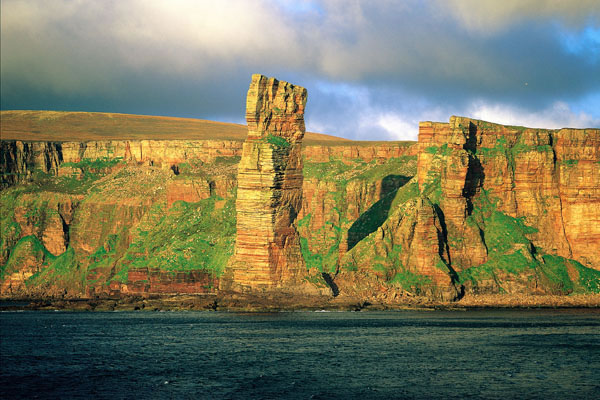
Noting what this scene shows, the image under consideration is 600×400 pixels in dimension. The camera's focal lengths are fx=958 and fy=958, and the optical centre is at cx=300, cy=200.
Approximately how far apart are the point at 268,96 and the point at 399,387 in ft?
353

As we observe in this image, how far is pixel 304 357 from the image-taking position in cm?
11350

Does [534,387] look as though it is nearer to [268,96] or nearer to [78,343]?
[78,343]

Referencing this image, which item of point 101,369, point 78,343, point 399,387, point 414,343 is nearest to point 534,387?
point 399,387

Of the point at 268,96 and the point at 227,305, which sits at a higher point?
the point at 268,96

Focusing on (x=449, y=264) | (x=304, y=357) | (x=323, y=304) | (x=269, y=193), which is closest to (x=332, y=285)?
(x=323, y=304)

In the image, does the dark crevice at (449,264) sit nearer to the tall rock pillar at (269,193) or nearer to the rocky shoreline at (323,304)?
the rocky shoreline at (323,304)

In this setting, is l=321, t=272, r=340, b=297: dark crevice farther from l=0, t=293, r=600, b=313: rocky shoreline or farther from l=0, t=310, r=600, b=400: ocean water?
l=0, t=310, r=600, b=400: ocean water

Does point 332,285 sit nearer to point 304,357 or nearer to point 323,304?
point 323,304

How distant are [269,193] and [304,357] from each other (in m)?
75.7

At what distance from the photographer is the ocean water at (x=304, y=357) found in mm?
90375

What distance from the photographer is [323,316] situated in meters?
172

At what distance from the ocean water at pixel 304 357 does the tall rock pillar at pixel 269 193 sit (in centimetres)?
1923

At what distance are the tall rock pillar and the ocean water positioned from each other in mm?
19228

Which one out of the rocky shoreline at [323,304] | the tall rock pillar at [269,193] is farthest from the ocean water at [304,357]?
the tall rock pillar at [269,193]
